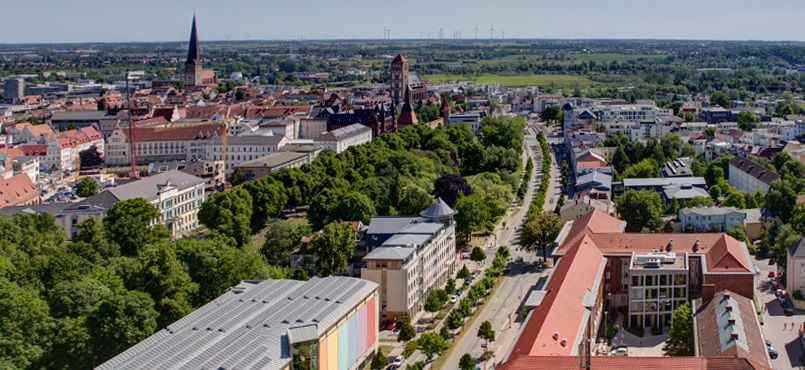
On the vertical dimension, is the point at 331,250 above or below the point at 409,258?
below

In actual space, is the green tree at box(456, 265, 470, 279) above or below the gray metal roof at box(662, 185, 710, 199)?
below

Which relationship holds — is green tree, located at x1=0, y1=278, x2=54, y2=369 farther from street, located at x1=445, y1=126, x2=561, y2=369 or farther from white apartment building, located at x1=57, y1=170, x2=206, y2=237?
white apartment building, located at x1=57, y1=170, x2=206, y2=237

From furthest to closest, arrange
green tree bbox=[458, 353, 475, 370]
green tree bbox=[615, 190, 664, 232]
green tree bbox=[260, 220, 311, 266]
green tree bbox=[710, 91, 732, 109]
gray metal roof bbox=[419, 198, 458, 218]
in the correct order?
green tree bbox=[710, 91, 732, 109] < green tree bbox=[615, 190, 664, 232] < gray metal roof bbox=[419, 198, 458, 218] < green tree bbox=[260, 220, 311, 266] < green tree bbox=[458, 353, 475, 370]

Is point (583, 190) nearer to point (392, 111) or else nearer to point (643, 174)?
point (643, 174)

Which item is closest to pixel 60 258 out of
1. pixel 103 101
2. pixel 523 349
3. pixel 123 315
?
pixel 123 315

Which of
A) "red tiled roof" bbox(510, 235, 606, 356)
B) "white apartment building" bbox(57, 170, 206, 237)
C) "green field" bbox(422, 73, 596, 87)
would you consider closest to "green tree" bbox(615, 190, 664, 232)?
"red tiled roof" bbox(510, 235, 606, 356)

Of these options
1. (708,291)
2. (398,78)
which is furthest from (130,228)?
(398,78)

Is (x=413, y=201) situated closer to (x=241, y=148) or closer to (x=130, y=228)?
(x=130, y=228)
